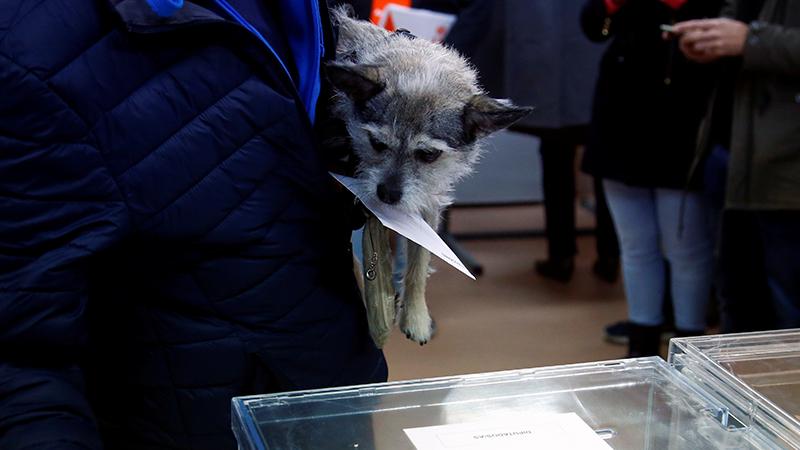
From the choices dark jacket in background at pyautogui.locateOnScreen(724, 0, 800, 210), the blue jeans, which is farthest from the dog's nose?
the blue jeans

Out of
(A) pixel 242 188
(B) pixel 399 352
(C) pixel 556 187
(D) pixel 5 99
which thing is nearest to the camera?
(D) pixel 5 99

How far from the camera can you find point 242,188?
108 centimetres

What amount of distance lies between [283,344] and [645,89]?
212cm

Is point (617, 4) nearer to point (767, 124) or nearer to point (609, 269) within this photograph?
point (767, 124)

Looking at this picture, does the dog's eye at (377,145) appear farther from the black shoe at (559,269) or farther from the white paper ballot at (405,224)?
the black shoe at (559,269)

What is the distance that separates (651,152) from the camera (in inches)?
117

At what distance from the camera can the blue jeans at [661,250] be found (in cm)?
309

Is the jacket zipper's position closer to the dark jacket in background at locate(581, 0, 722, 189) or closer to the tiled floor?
the dark jacket in background at locate(581, 0, 722, 189)

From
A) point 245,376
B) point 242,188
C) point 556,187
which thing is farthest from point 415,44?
point 556,187

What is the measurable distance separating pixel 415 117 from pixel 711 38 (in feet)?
4.76

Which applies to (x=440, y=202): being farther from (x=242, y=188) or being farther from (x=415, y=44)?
(x=242, y=188)

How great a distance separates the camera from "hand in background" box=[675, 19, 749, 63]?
8.45 feet

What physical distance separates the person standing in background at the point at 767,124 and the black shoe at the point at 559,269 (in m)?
1.98

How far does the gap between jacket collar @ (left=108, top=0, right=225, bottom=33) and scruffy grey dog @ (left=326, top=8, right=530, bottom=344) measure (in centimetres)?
33
